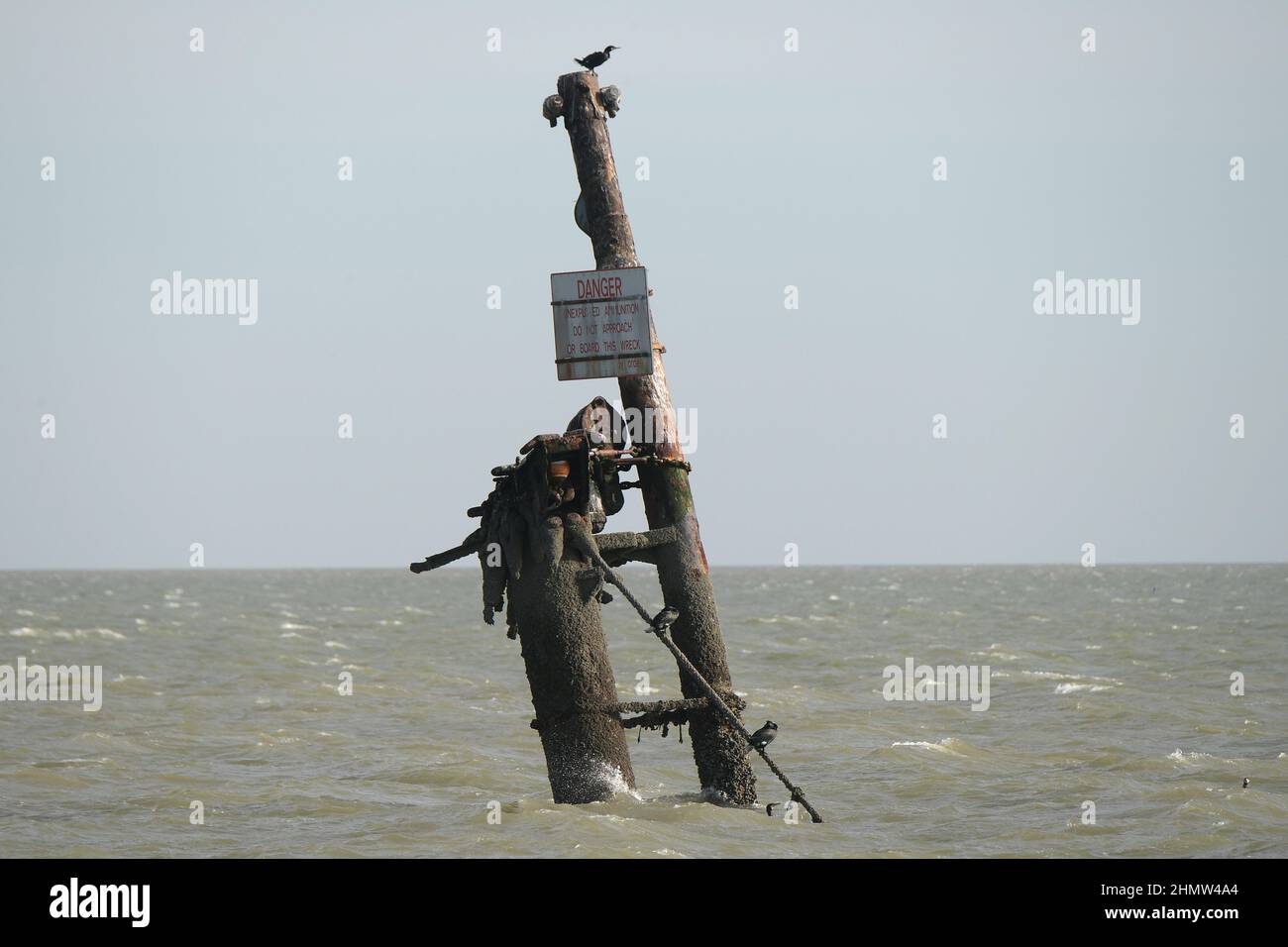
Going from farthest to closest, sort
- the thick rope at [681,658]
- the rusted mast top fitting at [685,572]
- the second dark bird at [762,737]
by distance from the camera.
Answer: the rusted mast top fitting at [685,572] → the second dark bird at [762,737] → the thick rope at [681,658]

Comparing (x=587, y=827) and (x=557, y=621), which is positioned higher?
(x=557, y=621)

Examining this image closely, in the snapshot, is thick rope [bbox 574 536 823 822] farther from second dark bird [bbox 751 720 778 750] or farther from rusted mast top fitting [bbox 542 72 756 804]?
rusted mast top fitting [bbox 542 72 756 804]

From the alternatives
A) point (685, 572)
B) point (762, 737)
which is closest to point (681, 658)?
point (762, 737)

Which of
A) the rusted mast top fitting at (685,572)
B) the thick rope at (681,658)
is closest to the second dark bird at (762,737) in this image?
the thick rope at (681,658)

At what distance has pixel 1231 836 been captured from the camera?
51.2 feet

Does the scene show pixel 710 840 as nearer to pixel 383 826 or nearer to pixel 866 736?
pixel 383 826

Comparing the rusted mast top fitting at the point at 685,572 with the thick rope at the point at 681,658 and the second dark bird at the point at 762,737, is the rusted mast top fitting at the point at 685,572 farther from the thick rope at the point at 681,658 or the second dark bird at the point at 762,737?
the second dark bird at the point at 762,737

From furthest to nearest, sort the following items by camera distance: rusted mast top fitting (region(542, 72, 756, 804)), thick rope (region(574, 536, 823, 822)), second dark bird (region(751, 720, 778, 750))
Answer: rusted mast top fitting (region(542, 72, 756, 804)) < second dark bird (region(751, 720, 778, 750)) < thick rope (region(574, 536, 823, 822))

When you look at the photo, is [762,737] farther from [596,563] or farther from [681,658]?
[596,563]

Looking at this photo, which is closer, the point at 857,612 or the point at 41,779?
the point at 41,779

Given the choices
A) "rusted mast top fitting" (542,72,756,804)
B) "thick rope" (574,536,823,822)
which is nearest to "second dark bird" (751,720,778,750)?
"thick rope" (574,536,823,822)
